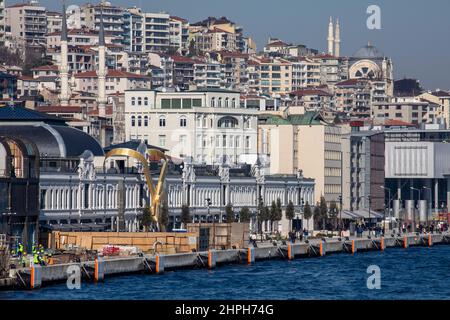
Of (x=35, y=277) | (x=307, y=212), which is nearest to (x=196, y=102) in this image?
(x=307, y=212)

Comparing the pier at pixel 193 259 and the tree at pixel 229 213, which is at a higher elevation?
the tree at pixel 229 213

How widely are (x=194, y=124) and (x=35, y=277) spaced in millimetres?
91079

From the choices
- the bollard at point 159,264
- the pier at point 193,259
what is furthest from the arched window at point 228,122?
the bollard at point 159,264

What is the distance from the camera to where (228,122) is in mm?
160125

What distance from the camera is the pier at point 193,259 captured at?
65.7 meters

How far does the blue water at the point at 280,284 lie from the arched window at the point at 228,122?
2481 inches

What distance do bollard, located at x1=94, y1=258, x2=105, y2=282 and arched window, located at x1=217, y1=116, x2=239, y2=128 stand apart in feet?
283

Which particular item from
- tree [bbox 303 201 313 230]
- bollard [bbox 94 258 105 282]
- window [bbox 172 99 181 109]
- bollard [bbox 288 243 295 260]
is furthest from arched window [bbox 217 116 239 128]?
bollard [bbox 94 258 105 282]

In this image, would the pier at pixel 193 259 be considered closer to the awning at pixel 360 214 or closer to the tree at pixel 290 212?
the tree at pixel 290 212

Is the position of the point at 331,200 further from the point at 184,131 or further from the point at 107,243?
the point at 107,243

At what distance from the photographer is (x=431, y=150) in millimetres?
183125

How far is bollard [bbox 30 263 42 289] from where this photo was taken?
64.9 m

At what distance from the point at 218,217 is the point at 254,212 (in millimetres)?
6249
